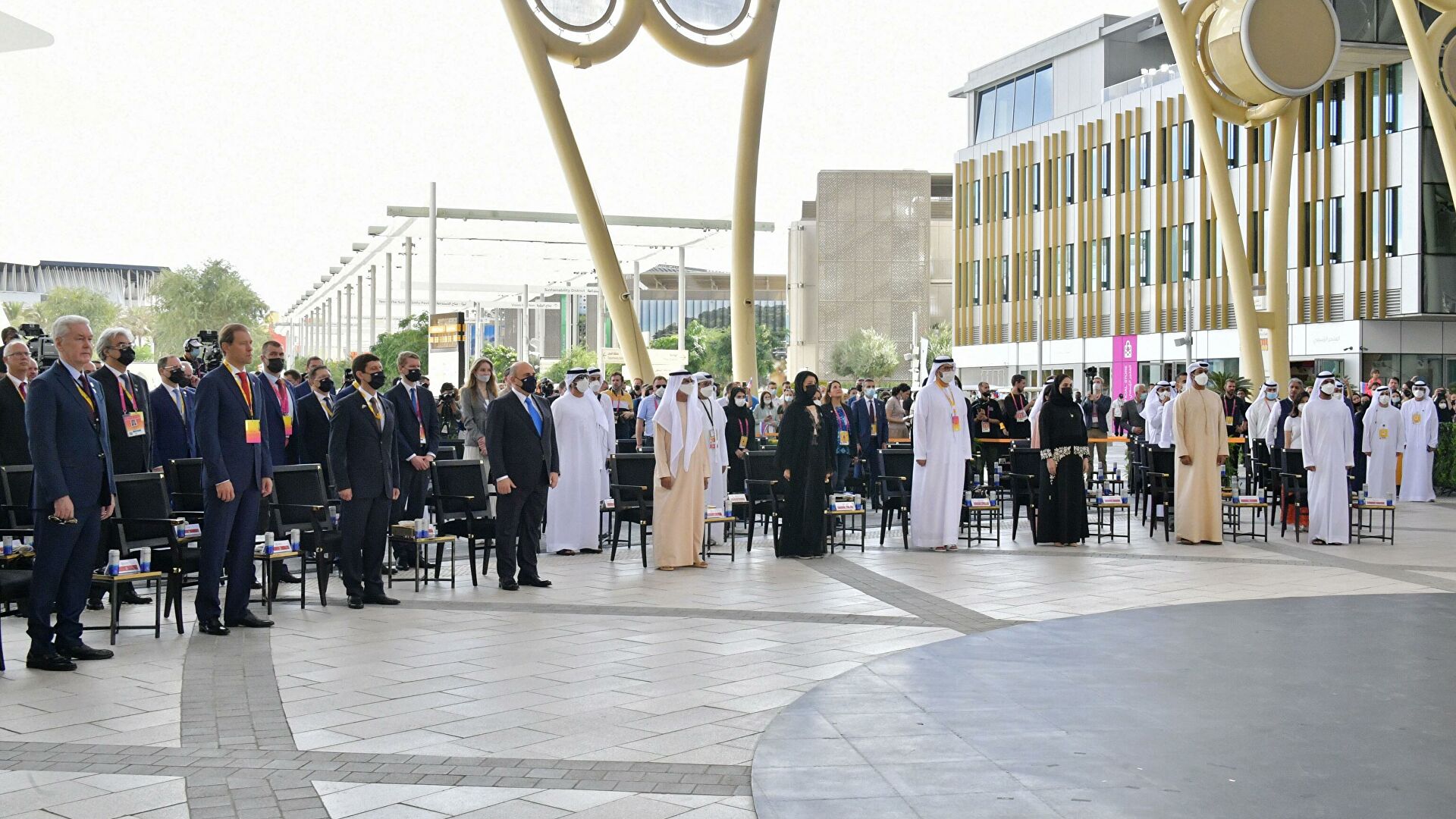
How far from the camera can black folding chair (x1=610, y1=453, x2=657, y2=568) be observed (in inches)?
510

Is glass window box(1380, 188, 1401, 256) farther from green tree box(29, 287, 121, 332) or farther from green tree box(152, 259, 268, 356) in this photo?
green tree box(29, 287, 121, 332)

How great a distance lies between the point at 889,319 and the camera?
7475cm

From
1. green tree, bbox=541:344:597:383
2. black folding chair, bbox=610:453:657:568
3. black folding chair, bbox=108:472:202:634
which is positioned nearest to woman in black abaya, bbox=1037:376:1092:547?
black folding chair, bbox=610:453:657:568

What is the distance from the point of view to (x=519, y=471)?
1098cm

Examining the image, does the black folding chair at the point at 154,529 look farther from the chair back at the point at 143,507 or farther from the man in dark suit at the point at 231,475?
the man in dark suit at the point at 231,475

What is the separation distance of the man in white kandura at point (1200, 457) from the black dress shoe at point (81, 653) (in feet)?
36.0

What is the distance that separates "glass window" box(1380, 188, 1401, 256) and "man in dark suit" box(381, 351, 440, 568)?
28.9 m

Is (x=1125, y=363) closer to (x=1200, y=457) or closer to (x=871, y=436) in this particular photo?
(x=871, y=436)

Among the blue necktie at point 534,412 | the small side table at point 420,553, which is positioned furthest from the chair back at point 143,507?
the blue necktie at point 534,412

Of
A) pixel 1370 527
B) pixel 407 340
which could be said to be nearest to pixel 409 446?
pixel 1370 527

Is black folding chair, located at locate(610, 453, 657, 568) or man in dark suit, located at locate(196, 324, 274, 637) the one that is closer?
man in dark suit, located at locate(196, 324, 274, 637)

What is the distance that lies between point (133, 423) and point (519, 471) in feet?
9.60

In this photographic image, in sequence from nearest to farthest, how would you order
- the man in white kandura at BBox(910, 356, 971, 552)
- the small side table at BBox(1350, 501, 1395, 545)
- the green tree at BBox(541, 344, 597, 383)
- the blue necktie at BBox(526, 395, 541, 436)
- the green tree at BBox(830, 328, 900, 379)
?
the blue necktie at BBox(526, 395, 541, 436), the man in white kandura at BBox(910, 356, 971, 552), the small side table at BBox(1350, 501, 1395, 545), the green tree at BBox(541, 344, 597, 383), the green tree at BBox(830, 328, 900, 379)

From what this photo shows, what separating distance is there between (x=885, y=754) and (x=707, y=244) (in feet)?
120
